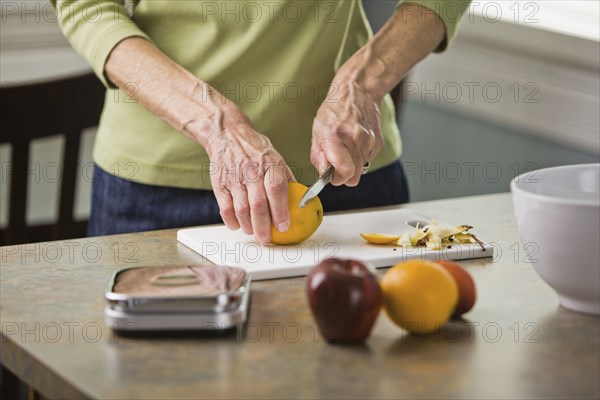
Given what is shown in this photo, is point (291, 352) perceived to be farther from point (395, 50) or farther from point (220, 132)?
point (395, 50)

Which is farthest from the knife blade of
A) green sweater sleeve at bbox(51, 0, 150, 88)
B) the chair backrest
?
the chair backrest

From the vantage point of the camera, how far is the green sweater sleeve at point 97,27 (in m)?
1.52

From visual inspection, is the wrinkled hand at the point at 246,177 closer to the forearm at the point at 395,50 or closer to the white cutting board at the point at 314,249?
the white cutting board at the point at 314,249

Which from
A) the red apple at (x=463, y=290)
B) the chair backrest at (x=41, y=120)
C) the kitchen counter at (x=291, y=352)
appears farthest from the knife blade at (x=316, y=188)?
the chair backrest at (x=41, y=120)

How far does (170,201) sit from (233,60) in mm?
234

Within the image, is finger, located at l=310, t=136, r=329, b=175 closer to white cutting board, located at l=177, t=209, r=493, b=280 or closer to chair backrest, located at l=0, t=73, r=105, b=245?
white cutting board, located at l=177, t=209, r=493, b=280

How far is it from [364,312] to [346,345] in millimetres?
41

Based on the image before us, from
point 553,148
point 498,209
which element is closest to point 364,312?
point 498,209

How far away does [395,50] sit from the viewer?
5.12 ft

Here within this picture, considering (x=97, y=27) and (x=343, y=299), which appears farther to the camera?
(x=97, y=27)

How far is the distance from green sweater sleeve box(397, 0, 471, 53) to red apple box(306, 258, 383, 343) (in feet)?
2.43

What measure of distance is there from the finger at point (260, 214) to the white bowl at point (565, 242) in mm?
312

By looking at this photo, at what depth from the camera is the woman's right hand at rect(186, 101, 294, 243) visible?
125 cm

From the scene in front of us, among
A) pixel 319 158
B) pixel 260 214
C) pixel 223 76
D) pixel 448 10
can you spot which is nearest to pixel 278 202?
pixel 260 214
